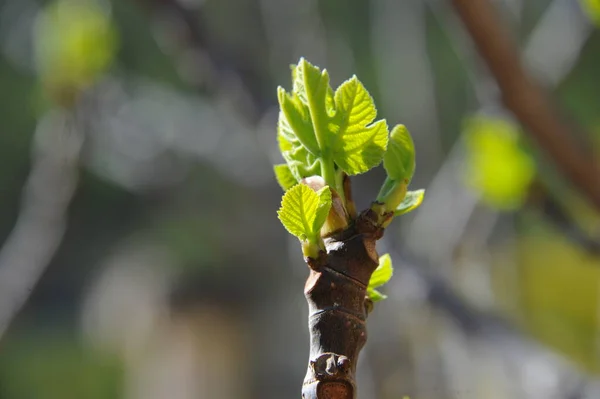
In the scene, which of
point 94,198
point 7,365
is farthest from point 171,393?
point 94,198

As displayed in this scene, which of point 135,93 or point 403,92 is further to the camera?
point 135,93

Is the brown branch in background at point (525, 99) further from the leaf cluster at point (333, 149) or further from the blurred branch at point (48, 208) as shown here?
the blurred branch at point (48, 208)

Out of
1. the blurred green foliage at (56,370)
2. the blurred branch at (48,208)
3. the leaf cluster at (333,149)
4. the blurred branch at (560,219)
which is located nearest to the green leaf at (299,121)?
the leaf cluster at (333,149)

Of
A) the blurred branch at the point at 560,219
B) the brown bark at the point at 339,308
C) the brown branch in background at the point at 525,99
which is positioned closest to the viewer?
the brown bark at the point at 339,308

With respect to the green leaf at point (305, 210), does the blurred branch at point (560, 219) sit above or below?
above

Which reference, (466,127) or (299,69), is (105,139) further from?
(299,69)

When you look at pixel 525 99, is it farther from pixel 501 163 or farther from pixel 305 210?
pixel 305 210
